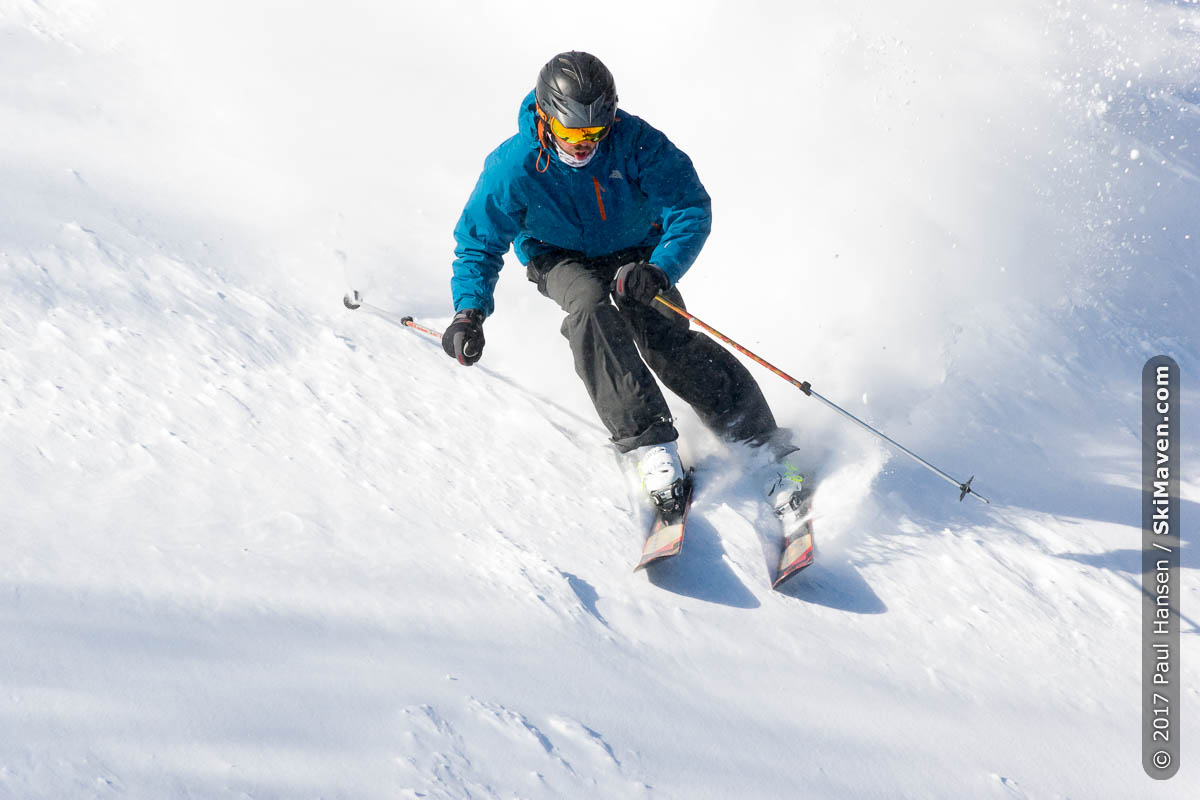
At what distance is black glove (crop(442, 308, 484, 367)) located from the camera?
3.29 meters

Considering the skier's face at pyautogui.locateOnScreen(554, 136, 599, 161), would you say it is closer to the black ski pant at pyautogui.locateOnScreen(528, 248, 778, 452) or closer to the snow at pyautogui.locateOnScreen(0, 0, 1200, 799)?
the black ski pant at pyautogui.locateOnScreen(528, 248, 778, 452)

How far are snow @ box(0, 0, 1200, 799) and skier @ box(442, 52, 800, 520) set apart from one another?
282 mm

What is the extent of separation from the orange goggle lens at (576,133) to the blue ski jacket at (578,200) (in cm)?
10

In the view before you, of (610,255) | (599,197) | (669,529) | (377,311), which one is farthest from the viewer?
(377,311)

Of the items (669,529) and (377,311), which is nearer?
(669,529)

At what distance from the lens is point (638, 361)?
129 inches

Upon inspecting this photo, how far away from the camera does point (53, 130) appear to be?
15.0ft

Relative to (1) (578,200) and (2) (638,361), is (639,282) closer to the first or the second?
(2) (638,361)

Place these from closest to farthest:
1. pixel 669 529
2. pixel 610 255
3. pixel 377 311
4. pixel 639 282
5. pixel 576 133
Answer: pixel 669 529
pixel 576 133
pixel 639 282
pixel 610 255
pixel 377 311

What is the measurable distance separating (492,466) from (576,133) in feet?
4.12

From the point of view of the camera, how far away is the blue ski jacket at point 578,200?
3322mm

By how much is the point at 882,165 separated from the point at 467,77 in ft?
13.1

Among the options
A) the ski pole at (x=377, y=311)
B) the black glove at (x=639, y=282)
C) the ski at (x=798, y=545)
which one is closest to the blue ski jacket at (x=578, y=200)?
the black glove at (x=639, y=282)

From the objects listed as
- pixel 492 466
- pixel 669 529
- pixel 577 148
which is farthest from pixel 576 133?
pixel 669 529
